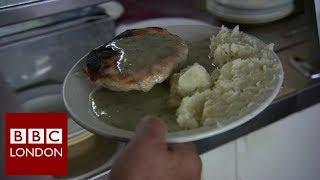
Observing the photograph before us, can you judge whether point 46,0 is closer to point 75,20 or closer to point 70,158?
point 75,20

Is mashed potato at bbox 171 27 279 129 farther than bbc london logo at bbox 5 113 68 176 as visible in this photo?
No

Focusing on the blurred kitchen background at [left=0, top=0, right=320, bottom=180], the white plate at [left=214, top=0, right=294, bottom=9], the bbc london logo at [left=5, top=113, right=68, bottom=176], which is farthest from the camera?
the white plate at [left=214, top=0, right=294, bottom=9]

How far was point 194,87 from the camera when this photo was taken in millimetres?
574

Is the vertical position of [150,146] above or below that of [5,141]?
above

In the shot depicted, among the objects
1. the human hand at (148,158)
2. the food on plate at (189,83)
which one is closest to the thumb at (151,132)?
the human hand at (148,158)

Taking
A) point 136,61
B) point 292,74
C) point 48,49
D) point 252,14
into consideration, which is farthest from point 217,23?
point 136,61

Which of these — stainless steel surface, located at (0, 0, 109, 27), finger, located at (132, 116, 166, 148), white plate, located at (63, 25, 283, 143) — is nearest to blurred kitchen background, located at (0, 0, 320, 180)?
stainless steel surface, located at (0, 0, 109, 27)

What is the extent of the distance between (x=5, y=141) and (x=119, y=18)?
56 centimetres

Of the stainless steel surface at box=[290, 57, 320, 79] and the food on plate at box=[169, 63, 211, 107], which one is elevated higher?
the food on plate at box=[169, 63, 211, 107]

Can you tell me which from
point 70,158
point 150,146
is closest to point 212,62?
point 150,146

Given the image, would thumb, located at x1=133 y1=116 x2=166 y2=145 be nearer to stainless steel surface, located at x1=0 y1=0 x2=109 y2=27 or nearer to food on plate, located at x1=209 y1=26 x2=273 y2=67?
food on plate, located at x1=209 y1=26 x2=273 y2=67

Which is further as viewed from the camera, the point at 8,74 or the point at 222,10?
the point at 222,10

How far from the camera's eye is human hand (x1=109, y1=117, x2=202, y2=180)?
0.47 m

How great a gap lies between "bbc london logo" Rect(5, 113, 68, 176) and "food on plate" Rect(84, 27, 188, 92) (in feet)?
0.58
